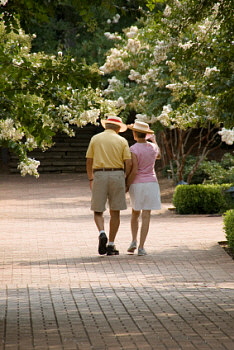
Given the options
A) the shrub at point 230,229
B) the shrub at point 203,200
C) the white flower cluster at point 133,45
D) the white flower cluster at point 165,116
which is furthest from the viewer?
the white flower cluster at point 133,45

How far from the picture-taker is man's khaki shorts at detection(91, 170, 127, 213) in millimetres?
10281

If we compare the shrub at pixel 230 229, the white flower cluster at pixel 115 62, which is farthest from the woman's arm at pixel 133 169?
the white flower cluster at pixel 115 62

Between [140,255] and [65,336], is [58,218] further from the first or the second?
[65,336]

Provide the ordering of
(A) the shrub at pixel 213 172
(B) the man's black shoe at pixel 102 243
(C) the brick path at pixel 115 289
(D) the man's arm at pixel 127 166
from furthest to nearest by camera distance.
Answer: (A) the shrub at pixel 213 172, (D) the man's arm at pixel 127 166, (B) the man's black shoe at pixel 102 243, (C) the brick path at pixel 115 289

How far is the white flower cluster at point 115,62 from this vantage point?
70.9 ft

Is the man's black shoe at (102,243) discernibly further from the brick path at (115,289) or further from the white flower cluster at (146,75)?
the white flower cluster at (146,75)

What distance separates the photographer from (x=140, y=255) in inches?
412

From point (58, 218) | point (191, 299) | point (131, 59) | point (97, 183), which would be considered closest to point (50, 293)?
point (191, 299)

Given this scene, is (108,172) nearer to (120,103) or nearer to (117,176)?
(117,176)

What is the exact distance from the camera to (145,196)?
10.4 meters

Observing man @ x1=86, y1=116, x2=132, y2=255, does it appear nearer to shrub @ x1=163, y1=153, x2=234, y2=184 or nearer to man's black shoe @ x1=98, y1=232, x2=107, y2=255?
man's black shoe @ x1=98, y1=232, x2=107, y2=255

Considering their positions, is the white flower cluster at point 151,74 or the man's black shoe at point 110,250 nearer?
the man's black shoe at point 110,250

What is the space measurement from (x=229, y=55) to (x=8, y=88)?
3328mm

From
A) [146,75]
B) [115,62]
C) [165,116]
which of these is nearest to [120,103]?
[115,62]
